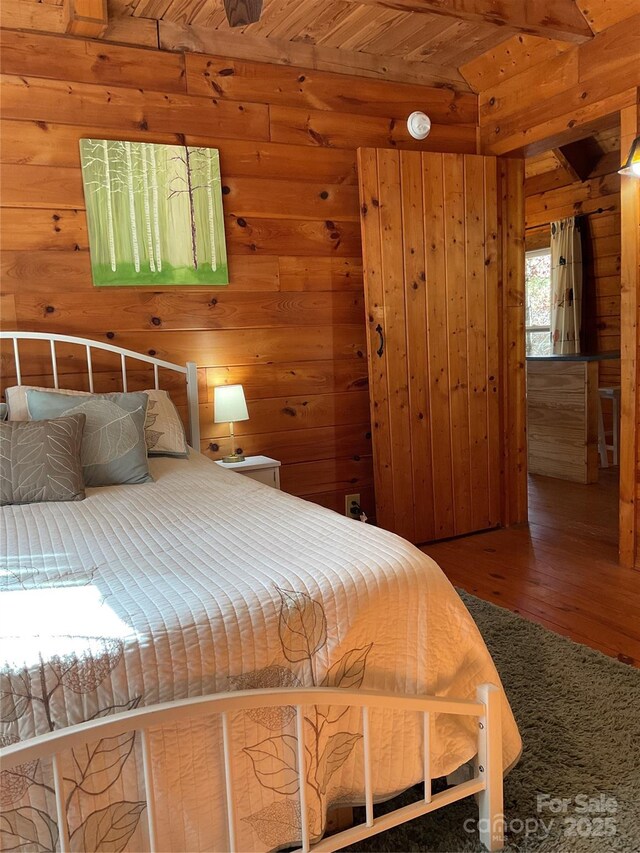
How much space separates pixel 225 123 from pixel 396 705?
9.21ft

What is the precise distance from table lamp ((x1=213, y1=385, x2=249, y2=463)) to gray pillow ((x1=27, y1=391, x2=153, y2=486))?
1.87 ft

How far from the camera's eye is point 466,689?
152 centimetres

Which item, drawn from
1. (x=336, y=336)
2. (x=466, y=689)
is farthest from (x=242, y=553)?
(x=336, y=336)

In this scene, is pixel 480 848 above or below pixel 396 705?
below

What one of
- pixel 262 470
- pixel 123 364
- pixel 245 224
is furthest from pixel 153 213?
pixel 262 470

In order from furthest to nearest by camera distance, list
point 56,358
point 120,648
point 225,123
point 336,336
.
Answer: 1. point 336,336
2. point 225,123
3. point 56,358
4. point 120,648

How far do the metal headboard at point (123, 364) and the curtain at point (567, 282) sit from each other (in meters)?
3.87

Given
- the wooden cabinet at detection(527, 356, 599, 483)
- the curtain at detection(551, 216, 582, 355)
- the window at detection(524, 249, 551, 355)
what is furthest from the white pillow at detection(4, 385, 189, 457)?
the window at detection(524, 249, 551, 355)

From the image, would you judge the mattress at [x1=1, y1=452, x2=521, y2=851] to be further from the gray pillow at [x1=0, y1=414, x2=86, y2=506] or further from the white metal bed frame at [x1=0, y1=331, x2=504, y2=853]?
the gray pillow at [x1=0, y1=414, x2=86, y2=506]

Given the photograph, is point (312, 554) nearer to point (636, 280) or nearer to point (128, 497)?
point (128, 497)

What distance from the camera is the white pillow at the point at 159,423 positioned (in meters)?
2.65

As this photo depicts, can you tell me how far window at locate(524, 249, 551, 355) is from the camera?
21.5 ft

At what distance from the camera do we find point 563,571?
3.20 metres

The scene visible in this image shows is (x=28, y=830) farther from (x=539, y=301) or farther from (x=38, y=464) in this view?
(x=539, y=301)
